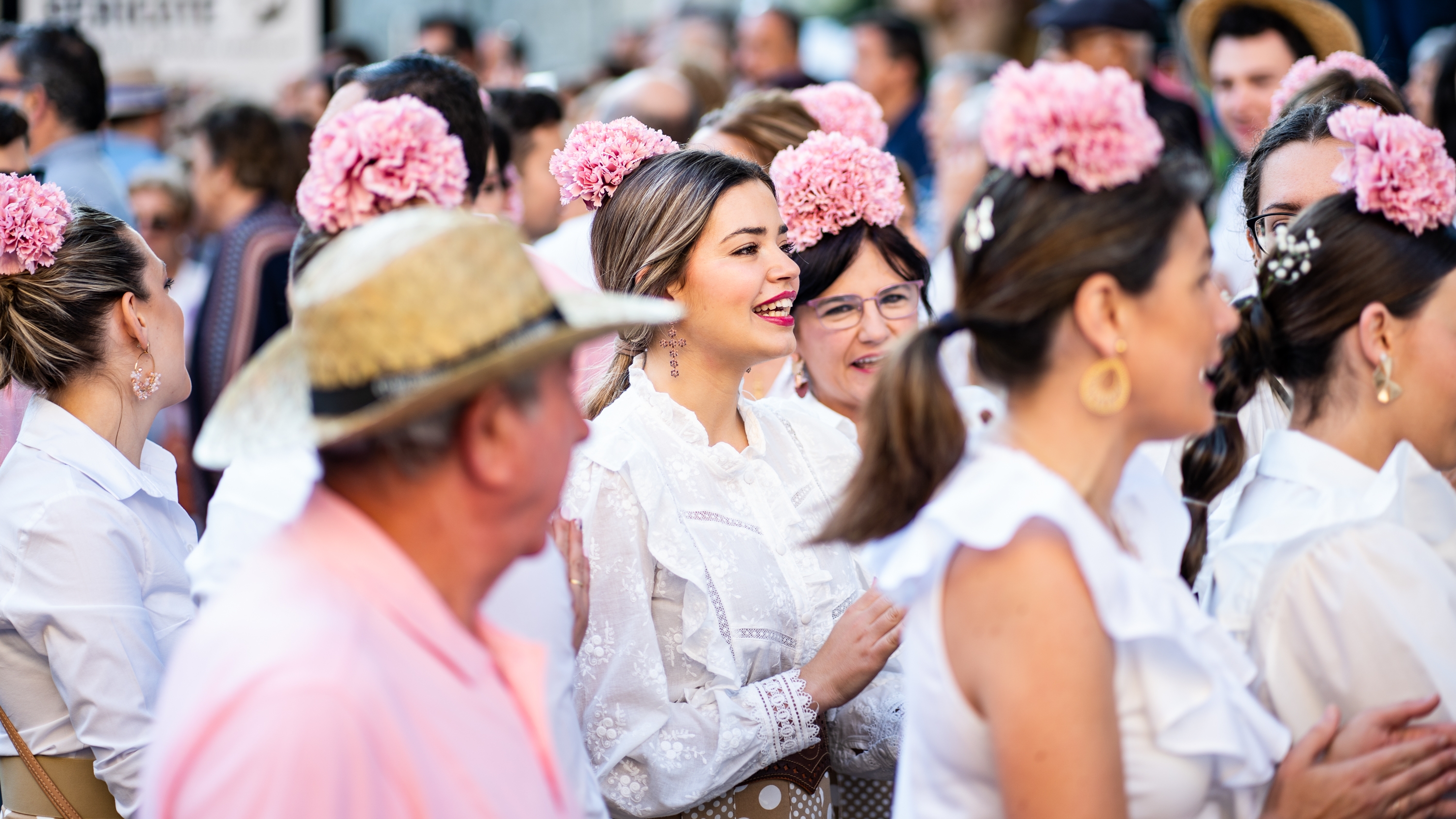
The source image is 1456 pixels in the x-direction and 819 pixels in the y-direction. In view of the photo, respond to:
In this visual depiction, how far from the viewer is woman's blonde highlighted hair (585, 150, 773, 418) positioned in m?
2.90

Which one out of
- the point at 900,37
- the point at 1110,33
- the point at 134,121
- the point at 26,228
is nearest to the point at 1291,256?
the point at 26,228

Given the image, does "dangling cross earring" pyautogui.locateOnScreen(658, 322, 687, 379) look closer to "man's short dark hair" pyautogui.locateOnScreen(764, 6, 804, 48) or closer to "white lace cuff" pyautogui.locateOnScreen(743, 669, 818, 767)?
"white lace cuff" pyautogui.locateOnScreen(743, 669, 818, 767)

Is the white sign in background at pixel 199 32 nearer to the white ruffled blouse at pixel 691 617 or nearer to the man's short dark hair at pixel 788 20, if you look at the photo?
the man's short dark hair at pixel 788 20

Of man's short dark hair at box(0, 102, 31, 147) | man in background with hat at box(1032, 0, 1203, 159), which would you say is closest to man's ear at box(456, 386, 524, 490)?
man's short dark hair at box(0, 102, 31, 147)

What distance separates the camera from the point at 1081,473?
1.78 m

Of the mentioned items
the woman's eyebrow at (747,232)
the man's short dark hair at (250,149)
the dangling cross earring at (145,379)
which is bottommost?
the man's short dark hair at (250,149)

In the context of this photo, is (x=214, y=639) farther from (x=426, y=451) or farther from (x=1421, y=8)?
(x=1421, y=8)

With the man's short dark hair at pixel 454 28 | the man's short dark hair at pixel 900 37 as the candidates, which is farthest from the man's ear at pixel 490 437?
the man's short dark hair at pixel 454 28

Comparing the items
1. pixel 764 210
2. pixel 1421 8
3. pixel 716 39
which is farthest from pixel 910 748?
pixel 716 39

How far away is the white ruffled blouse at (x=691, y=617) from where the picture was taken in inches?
101

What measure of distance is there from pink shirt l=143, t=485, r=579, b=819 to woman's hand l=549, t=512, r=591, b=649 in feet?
2.88

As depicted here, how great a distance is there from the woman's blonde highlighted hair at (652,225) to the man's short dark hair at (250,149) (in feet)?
11.2

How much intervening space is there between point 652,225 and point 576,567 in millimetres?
886

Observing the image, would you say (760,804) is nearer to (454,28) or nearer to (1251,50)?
(1251,50)
